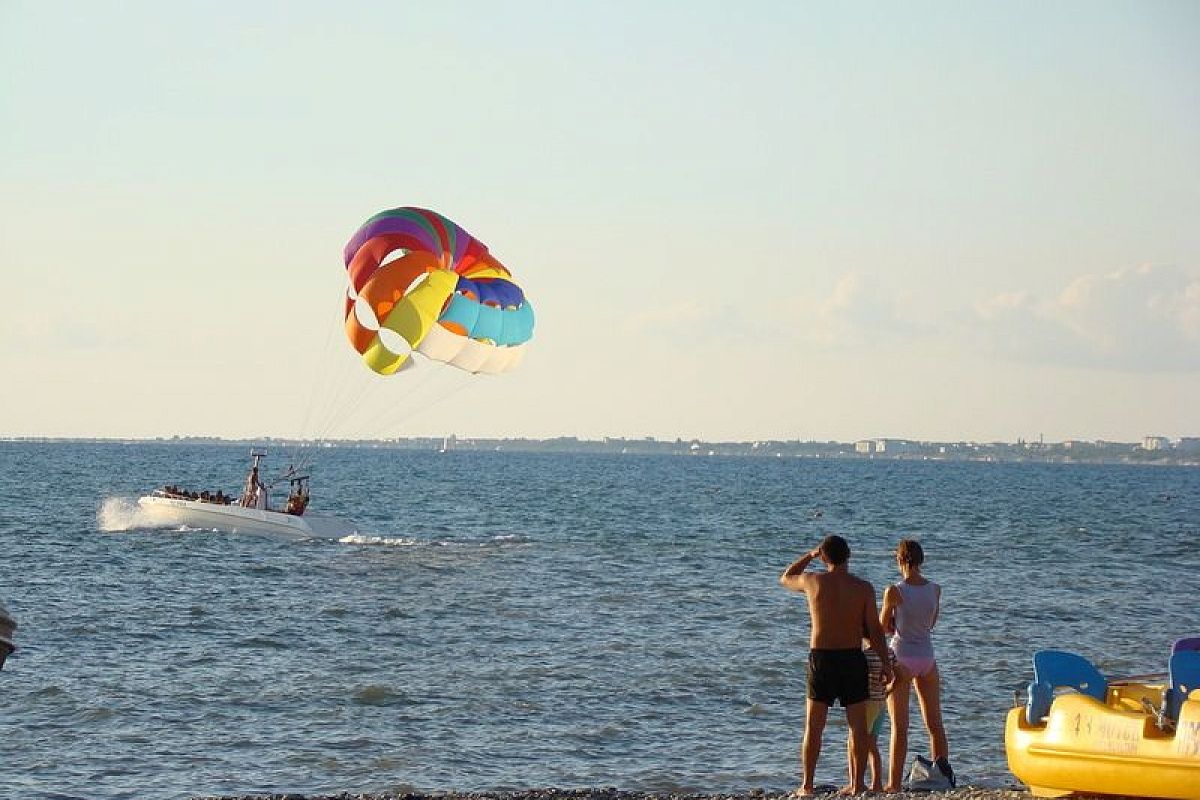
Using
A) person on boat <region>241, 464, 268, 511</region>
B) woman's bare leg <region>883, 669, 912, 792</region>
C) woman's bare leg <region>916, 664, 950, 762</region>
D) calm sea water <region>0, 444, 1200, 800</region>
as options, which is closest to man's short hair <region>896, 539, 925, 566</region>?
woman's bare leg <region>883, 669, 912, 792</region>

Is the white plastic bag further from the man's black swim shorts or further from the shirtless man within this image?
the man's black swim shorts

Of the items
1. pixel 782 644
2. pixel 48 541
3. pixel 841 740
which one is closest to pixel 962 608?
pixel 782 644

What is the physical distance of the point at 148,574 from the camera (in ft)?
95.9

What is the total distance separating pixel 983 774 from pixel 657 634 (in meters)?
8.57

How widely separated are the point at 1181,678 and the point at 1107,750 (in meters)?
0.65

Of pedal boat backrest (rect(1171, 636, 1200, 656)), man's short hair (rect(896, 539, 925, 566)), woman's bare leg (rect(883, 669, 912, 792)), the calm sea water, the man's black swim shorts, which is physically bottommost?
the calm sea water

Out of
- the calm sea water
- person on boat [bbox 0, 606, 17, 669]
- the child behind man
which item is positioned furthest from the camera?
the calm sea water

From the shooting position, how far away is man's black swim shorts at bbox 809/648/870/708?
32.3ft

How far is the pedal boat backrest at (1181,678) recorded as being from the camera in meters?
9.28

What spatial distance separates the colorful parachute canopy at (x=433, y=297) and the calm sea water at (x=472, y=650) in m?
4.26

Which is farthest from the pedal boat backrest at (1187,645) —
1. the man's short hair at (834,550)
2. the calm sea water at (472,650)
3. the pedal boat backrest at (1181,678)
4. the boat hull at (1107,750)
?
the calm sea water at (472,650)

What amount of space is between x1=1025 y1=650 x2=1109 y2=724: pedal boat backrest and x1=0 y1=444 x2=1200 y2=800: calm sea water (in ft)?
9.64

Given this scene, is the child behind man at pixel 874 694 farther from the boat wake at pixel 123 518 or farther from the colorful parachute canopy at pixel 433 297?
the boat wake at pixel 123 518

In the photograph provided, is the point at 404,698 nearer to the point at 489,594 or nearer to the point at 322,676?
the point at 322,676
